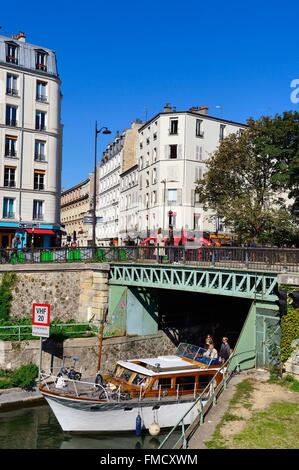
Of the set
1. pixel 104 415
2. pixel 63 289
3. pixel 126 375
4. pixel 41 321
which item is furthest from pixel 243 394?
pixel 63 289

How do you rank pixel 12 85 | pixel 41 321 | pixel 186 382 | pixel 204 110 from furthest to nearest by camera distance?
pixel 204 110, pixel 12 85, pixel 41 321, pixel 186 382

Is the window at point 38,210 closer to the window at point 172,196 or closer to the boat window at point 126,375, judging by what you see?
the window at point 172,196

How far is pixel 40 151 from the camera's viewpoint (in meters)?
38.5

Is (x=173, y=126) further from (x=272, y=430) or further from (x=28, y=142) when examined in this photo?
(x=272, y=430)

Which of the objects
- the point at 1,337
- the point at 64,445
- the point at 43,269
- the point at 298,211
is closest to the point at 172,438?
the point at 64,445

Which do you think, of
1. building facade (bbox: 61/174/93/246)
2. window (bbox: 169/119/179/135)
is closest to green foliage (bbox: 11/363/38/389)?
window (bbox: 169/119/179/135)

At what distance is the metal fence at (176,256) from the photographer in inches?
714

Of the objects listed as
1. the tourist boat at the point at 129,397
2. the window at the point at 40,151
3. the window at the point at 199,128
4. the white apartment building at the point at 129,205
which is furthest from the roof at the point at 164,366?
the white apartment building at the point at 129,205

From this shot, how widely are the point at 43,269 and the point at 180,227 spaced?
17.4 metres

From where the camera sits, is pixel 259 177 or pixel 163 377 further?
pixel 259 177

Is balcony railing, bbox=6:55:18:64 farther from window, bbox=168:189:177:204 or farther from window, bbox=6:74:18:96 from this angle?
window, bbox=168:189:177:204

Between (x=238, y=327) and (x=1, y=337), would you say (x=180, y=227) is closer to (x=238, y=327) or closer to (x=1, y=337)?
(x=238, y=327)

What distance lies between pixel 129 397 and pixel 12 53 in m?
30.4

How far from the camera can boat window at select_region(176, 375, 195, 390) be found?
18266mm
